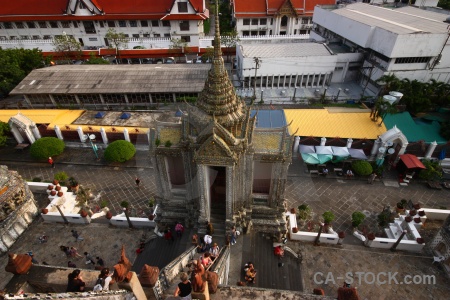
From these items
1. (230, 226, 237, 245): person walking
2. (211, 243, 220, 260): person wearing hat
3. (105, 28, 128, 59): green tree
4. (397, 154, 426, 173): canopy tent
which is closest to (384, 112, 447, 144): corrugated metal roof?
(397, 154, 426, 173): canopy tent

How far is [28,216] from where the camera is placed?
21547mm

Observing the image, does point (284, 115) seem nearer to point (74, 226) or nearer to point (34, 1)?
point (74, 226)

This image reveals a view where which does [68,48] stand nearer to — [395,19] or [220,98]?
[220,98]

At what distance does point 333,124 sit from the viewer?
3066cm

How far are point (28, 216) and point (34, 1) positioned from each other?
50.3m

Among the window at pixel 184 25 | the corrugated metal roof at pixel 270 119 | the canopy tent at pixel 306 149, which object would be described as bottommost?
the canopy tent at pixel 306 149

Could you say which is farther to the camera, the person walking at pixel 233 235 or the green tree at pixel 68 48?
the green tree at pixel 68 48

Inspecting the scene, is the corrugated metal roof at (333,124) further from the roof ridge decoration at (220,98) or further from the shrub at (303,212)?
the roof ridge decoration at (220,98)

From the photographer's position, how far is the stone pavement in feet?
60.8

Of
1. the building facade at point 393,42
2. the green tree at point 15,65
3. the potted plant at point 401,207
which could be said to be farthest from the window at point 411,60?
the green tree at point 15,65

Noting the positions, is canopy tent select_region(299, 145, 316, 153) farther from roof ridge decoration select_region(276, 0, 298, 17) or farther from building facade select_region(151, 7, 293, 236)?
roof ridge decoration select_region(276, 0, 298, 17)

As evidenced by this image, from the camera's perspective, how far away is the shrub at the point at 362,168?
26750 mm

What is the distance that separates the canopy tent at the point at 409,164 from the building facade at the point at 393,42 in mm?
17986

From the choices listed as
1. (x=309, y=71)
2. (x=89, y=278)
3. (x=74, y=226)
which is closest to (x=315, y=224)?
(x=89, y=278)
